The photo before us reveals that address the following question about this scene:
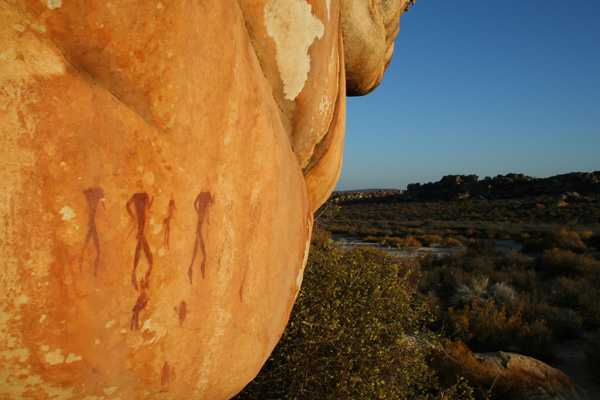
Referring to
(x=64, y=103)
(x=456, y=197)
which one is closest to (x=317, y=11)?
(x=64, y=103)

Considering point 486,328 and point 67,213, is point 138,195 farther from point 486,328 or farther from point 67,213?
point 486,328

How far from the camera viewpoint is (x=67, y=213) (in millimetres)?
1062

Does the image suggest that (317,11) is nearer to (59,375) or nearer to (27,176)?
(27,176)

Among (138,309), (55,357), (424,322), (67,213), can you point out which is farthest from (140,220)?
(424,322)

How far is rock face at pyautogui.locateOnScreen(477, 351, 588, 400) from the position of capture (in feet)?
15.0

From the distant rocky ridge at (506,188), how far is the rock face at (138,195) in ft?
76.3

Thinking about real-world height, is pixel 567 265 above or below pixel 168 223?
below

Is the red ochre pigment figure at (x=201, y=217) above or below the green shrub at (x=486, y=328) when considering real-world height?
above

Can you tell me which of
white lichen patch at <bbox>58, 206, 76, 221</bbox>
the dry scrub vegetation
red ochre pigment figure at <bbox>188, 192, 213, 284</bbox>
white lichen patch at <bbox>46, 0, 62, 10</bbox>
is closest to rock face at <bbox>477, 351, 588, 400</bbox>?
the dry scrub vegetation

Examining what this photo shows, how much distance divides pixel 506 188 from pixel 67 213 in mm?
43540

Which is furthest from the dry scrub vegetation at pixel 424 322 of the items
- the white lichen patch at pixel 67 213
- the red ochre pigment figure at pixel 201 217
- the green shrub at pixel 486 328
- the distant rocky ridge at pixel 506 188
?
the distant rocky ridge at pixel 506 188

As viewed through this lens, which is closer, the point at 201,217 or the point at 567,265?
the point at 201,217

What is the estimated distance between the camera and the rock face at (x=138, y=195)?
1016mm

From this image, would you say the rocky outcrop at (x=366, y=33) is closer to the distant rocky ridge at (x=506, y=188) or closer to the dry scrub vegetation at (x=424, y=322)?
the dry scrub vegetation at (x=424, y=322)
